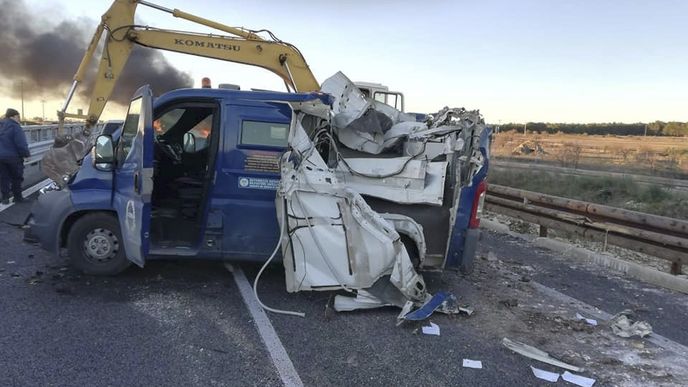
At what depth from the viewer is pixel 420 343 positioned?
414 centimetres

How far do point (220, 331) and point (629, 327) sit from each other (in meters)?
3.51

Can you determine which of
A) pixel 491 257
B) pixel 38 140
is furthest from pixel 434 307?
pixel 38 140

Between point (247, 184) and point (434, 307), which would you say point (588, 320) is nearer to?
point (434, 307)

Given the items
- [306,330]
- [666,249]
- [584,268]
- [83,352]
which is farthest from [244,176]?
[666,249]

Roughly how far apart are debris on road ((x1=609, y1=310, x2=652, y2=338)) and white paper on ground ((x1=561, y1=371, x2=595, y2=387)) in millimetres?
1133

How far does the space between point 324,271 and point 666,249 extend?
14.6 ft

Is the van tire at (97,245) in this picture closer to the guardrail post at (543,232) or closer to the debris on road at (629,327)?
the debris on road at (629,327)

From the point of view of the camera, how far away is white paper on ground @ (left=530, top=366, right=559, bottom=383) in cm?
364

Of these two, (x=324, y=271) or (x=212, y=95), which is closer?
(x=324, y=271)

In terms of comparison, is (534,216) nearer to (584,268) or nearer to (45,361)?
(584,268)

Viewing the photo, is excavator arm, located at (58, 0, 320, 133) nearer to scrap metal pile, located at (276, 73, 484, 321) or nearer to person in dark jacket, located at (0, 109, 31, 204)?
person in dark jacket, located at (0, 109, 31, 204)

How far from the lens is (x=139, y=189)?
457cm

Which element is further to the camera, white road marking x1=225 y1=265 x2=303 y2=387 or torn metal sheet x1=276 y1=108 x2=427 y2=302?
torn metal sheet x1=276 y1=108 x2=427 y2=302

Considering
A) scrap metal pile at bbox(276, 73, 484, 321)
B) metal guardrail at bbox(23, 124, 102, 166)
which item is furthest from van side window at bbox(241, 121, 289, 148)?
metal guardrail at bbox(23, 124, 102, 166)
